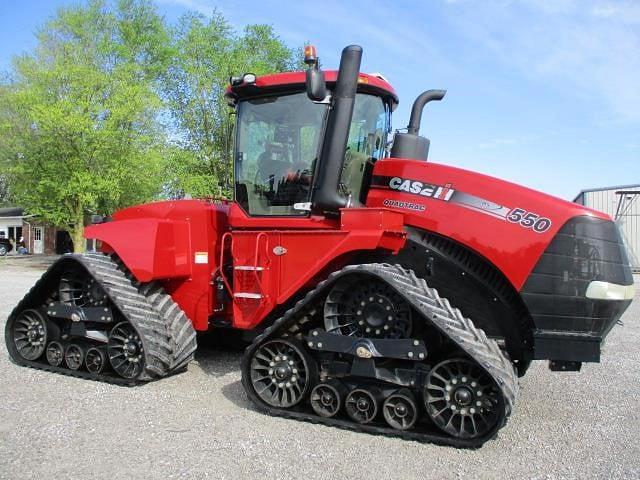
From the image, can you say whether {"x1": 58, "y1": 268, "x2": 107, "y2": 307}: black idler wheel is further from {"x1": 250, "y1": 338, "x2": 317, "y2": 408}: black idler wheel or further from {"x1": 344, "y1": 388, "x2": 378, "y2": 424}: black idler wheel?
{"x1": 344, "y1": 388, "x2": 378, "y2": 424}: black idler wheel

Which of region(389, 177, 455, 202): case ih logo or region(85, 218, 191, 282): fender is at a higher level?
region(389, 177, 455, 202): case ih logo

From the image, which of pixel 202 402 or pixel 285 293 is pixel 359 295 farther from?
pixel 202 402

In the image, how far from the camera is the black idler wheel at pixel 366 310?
4.21 meters

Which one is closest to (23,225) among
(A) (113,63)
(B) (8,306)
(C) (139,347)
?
(A) (113,63)

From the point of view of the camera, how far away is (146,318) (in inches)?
211

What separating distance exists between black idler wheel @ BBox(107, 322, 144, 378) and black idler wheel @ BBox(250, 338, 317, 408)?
1251 mm

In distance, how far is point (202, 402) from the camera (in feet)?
16.3

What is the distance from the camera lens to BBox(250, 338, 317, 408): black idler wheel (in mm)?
4516

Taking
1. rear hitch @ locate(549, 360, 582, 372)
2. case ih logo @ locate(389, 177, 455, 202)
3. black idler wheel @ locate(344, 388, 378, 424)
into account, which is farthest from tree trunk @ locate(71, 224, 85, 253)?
rear hitch @ locate(549, 360, 582, 372)

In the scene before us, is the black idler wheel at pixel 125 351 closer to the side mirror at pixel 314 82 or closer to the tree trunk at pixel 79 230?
the side mirror at pixel 314 82

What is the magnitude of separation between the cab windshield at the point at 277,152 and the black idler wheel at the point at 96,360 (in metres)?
2.03

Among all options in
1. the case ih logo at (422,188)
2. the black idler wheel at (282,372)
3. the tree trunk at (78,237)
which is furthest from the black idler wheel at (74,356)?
the tree trunk at (78,237)

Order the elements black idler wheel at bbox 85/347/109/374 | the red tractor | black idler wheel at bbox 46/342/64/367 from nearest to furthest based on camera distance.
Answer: the red tractor < black idler wheel at bbox 85/347/109/374 < black idler wheel at bbox 46/342/64/367

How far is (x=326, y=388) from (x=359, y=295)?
0.76 metres
